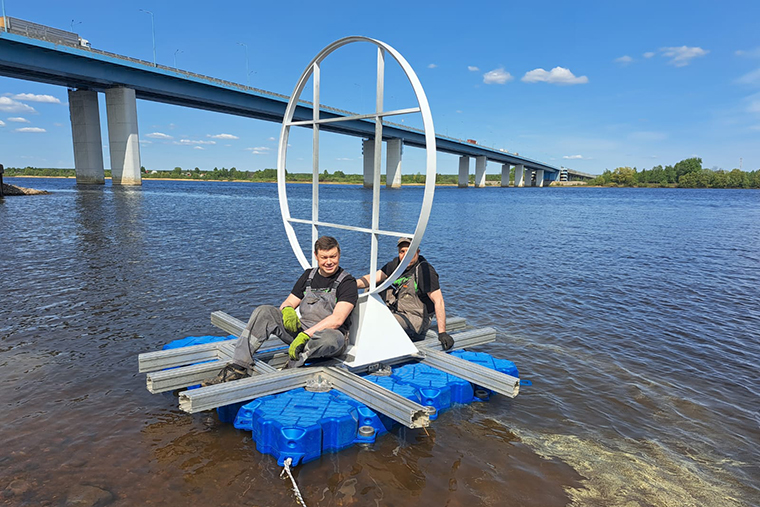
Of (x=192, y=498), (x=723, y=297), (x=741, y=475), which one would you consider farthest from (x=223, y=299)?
(x=723, y=297)

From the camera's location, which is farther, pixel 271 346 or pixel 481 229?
pixel 481 229

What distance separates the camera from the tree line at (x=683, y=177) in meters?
150

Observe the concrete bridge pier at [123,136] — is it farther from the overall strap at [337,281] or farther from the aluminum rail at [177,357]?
the overall strap at [337,281]

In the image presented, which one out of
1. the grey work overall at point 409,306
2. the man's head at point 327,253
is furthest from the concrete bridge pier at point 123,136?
the man's head at point 327,253

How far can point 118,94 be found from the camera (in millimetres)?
54844

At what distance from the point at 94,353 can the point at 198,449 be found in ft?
12.2

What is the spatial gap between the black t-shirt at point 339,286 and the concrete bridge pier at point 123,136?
59706 millimetres

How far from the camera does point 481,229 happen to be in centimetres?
2917

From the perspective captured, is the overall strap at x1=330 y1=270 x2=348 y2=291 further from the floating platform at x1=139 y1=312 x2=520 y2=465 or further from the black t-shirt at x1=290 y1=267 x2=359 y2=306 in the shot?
the floating platform at x1=139 y1=312 x2=520 y2=465

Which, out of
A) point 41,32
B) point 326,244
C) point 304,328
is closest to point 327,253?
point 326,244

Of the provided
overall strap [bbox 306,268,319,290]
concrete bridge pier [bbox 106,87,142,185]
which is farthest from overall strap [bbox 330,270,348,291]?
concrete bridge pier [bbox 106,87,142,185]

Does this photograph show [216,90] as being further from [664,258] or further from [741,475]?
[741,475]

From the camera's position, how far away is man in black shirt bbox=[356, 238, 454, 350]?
21.4 feet

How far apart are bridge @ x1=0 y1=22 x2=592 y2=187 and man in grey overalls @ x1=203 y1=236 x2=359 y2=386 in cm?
4125
